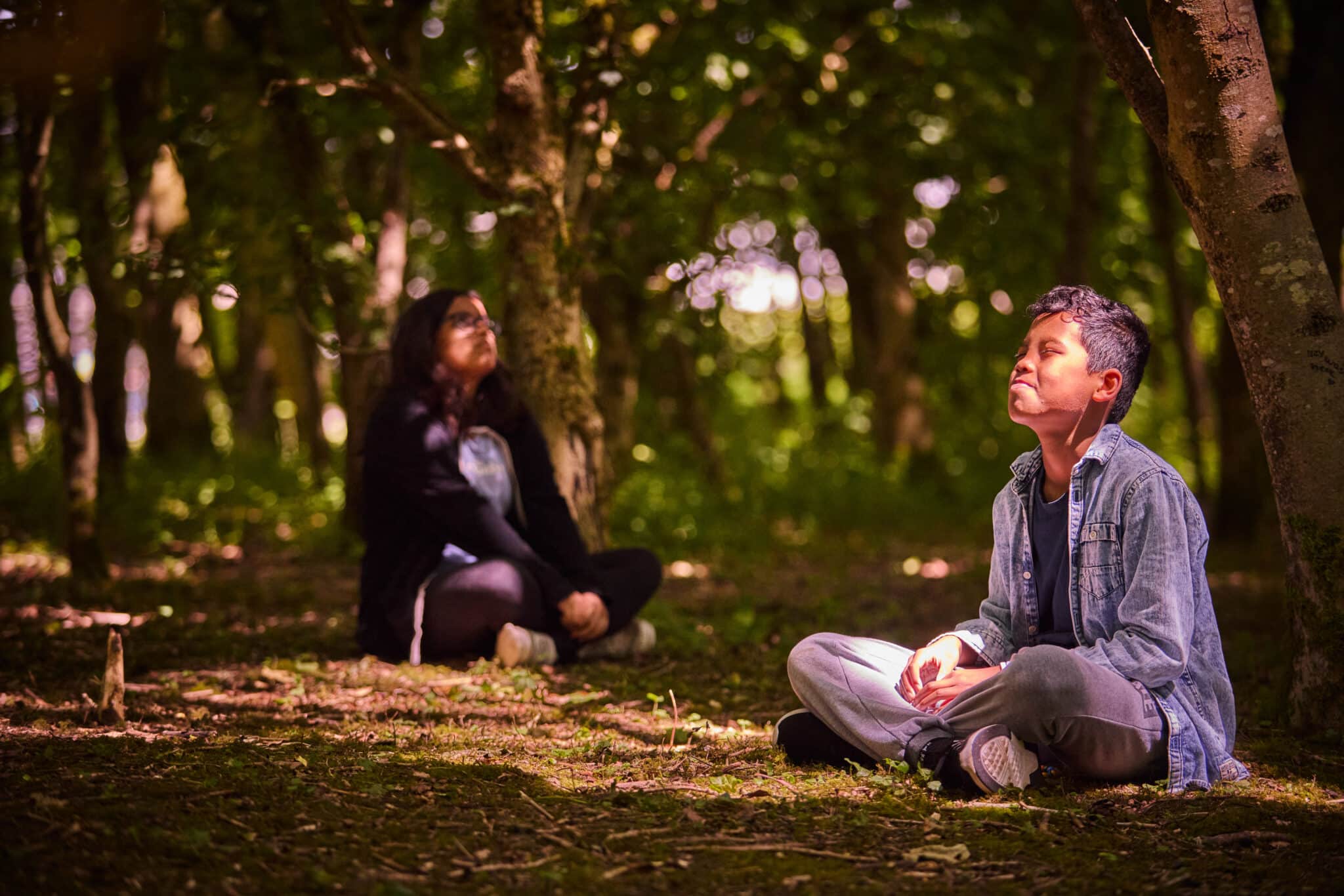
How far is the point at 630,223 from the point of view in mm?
8703

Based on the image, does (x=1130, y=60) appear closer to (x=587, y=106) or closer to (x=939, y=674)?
(x=939, y=674)

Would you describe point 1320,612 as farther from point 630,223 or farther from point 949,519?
point 949,519

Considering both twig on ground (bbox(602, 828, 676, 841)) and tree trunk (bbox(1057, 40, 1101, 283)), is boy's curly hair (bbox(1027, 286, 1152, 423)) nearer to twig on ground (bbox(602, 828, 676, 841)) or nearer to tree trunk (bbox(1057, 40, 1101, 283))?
twig on ground (bbox(602, 828, 676, 841))

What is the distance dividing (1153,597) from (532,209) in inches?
162

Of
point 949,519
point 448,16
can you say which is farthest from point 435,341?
point 949,519

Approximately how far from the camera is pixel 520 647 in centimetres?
524

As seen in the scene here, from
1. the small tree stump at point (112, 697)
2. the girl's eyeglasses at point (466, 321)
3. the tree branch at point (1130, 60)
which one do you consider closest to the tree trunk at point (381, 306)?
the girl's eyeglasses at point (466, 321)

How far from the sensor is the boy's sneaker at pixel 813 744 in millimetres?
3654

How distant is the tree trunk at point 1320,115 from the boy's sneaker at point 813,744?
16.1ft

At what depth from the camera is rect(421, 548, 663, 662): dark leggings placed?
5.29 m

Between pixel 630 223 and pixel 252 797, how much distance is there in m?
6.30

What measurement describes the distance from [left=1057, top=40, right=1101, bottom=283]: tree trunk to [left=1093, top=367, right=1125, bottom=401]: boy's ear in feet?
25.8

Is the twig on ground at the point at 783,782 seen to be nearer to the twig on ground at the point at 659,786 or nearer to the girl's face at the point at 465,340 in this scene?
the twig on ground at the point at 659,786

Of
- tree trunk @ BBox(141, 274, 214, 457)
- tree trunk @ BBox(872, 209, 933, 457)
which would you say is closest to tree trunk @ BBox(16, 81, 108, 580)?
tree trunk @ BBox(141, 274, 214, 457)
